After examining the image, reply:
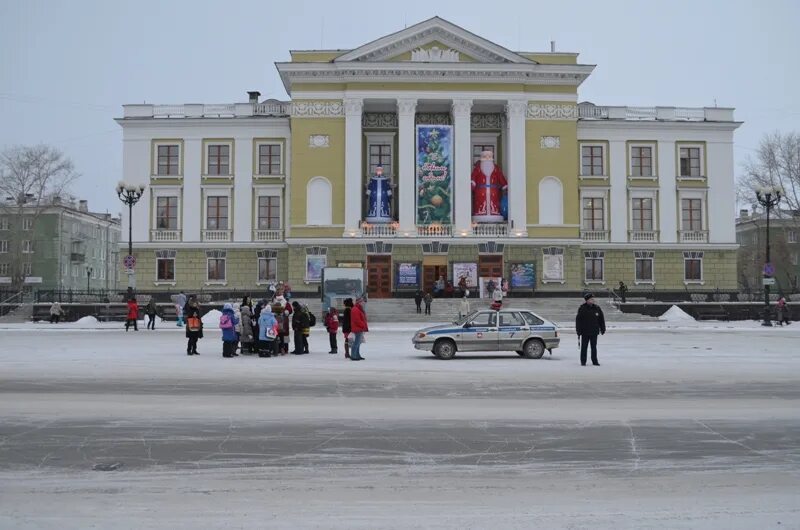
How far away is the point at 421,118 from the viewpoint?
192 ft

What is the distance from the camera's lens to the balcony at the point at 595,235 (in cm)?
5847

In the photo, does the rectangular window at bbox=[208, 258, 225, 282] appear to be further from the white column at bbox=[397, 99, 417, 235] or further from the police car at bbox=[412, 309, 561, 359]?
the police car at bbox=[412, 309, 561, 359]

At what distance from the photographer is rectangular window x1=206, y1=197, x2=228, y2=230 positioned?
191ft

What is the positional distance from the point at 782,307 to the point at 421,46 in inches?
1158

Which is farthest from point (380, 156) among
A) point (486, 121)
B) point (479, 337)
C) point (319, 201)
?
point (479, 337)

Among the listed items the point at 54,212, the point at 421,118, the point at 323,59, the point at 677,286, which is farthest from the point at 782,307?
the point at 54,212

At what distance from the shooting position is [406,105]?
55375 millimetres

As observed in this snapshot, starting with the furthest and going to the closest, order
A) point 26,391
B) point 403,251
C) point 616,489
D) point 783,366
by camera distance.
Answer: point 403,251 → point 783,366 → point 26,391 → point 616,489

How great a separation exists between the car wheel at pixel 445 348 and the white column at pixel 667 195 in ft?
136

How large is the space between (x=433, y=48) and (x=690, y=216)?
23.3 metres

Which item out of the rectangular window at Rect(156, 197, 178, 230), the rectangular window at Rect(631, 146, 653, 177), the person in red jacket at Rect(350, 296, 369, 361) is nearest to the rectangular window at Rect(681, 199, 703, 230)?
the rectangular window at Rect(631, 146, 653, 177)

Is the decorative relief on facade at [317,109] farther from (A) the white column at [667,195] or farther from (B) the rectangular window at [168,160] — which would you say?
(A) the white column at [667,195]

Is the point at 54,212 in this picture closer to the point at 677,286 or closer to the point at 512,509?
the point at 677,286

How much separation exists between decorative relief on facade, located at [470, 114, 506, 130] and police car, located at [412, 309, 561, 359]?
3865cm
